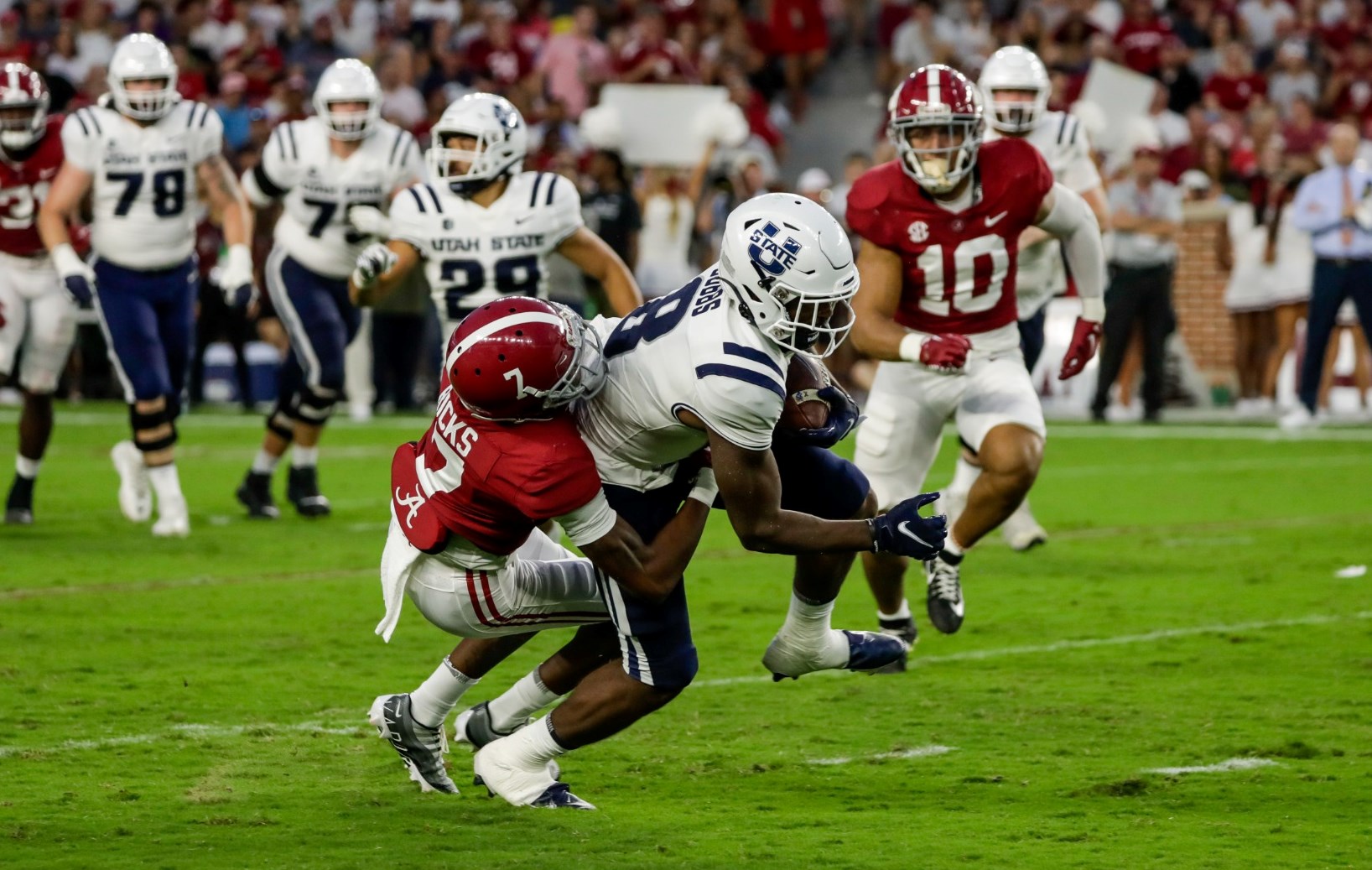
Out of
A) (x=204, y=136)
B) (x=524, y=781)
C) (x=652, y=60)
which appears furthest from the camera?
(x=652, y=60)

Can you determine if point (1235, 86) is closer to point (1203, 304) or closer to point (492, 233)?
point (1203, 304)

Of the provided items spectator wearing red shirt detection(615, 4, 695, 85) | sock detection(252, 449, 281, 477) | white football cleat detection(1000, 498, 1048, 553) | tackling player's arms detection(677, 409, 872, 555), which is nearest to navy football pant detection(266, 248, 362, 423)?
sock detection(252, 449, 281, 477)

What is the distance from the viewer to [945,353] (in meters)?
5.77

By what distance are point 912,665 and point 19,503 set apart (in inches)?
189

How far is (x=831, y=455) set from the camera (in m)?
4.83

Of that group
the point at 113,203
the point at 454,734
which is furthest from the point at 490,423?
the point at 113,203

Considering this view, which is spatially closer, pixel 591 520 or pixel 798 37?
pixel 591 520

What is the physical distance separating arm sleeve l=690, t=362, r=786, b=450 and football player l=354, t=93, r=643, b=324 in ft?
10.8

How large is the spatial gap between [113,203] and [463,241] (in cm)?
188

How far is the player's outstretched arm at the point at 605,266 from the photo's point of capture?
24.3 ft

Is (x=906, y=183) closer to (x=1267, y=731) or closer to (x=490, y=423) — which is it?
(x=1267, y=731)

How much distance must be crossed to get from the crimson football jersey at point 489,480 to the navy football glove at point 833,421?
1.75ft

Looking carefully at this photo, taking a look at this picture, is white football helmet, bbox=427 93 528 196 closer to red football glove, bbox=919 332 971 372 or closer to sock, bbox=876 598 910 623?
red football glove, bbox=919 332 971 372

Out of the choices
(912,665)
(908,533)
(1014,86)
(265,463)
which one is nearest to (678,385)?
(908,533)
